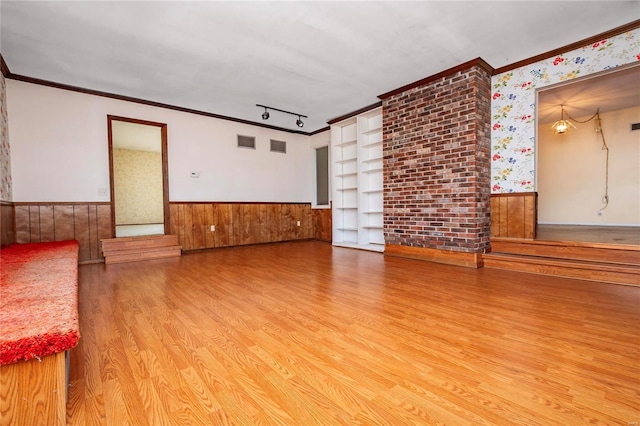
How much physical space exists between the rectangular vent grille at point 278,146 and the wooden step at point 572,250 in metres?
4.55

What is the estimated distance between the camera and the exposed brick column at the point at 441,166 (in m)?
3.71

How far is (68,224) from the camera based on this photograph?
4.20 m

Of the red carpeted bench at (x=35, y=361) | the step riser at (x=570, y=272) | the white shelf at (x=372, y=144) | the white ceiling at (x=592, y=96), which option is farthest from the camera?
the white shelf at (x=372, y=144)

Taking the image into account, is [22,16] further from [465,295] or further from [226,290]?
[465,295]

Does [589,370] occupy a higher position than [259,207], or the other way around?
[259,207]

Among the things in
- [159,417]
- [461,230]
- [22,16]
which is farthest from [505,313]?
[22,16]

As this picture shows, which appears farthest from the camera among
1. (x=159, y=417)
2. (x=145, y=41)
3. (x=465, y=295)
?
(x=145, y=41)

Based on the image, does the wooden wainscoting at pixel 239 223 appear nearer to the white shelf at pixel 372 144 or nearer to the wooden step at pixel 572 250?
the white shelf at pixel 372 144

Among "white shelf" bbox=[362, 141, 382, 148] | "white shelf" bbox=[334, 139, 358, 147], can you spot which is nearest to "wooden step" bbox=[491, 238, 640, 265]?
"white shelf" bbox=[362, 141, 382, 148]

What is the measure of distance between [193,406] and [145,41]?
11.6 ft

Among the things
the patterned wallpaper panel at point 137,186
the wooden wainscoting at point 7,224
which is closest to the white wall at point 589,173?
the wooden wainscoting at point 7,224

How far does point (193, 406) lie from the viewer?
1.14m

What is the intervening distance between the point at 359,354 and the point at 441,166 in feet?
10.5

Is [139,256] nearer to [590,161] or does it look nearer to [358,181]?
[358,181]
